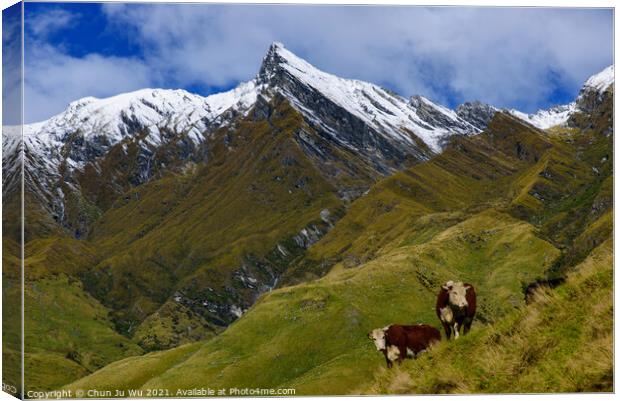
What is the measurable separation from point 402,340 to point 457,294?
290cm

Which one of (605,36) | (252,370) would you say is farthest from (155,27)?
(252,370)

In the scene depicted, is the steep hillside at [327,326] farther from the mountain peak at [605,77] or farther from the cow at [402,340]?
the cow at [402,340]

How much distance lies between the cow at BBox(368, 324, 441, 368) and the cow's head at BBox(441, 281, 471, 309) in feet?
5.17

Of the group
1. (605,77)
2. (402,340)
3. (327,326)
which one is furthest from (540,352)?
(327,326)

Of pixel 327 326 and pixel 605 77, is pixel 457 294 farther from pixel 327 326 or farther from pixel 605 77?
pixel 327 326

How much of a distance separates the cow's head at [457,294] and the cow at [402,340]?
158 centimetres

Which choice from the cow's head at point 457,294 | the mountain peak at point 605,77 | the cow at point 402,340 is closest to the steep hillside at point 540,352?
the cow at point 402,340

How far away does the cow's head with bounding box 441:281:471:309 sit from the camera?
27.8m

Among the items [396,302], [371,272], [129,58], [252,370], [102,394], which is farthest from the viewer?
[371,272]

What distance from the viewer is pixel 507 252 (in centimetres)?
13262

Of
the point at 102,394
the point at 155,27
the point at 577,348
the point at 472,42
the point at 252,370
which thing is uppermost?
the point at 155,27

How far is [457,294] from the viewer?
27.9 m

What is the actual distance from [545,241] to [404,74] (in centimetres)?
9265

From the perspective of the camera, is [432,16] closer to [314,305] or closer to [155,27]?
[155,27]
